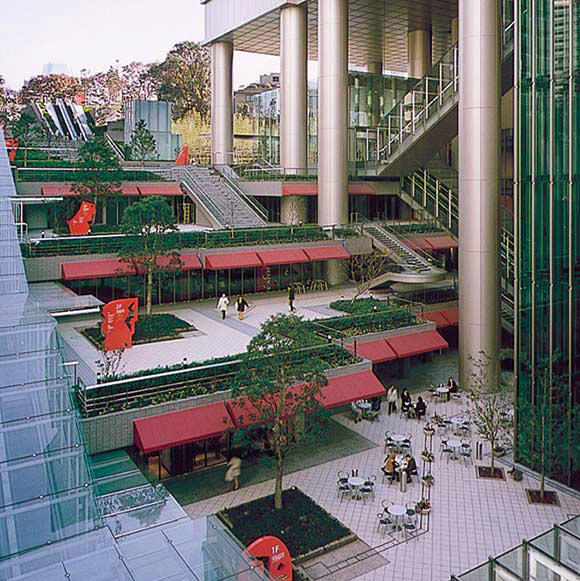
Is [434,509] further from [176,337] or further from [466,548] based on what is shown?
[176,337]

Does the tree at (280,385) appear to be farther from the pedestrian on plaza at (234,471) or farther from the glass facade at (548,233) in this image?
the glass facade at (548,233)

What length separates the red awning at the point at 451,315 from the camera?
101 ft

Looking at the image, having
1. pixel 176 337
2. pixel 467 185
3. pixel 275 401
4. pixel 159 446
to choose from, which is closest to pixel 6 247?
pixel 176 337

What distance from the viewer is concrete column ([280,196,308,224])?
4122 centimetres

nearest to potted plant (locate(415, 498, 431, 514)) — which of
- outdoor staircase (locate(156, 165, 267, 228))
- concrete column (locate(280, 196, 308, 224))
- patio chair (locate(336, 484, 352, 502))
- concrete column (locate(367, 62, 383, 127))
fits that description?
patio chair (locate(336, 484, 352, 502))

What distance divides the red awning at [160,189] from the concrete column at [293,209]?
6.40 m

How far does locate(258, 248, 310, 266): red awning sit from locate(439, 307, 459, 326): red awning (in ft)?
24.6

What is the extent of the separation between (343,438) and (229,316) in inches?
376

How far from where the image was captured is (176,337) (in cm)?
2634

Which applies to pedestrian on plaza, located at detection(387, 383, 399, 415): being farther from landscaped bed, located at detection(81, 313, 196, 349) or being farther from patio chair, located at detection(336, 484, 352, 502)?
landscaped bed, located at detection(81, 313, 196, 349)

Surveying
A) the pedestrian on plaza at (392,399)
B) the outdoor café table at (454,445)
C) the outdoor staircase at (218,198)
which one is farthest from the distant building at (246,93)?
the outdoor café table at (454,445)

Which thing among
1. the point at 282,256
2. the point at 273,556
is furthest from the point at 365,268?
the point at 273,556

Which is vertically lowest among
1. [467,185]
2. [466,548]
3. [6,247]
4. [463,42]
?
[466,548]

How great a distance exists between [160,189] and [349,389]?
854 inches
